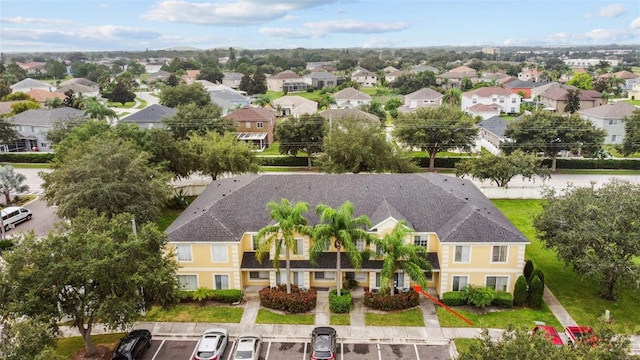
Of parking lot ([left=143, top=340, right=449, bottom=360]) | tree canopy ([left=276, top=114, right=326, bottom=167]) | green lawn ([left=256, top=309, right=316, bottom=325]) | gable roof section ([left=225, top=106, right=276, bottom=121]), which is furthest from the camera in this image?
gable roof section ([left=225, top=106, right=276, bottom=121])

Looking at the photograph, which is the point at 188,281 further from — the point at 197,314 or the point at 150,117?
the point at 150,117

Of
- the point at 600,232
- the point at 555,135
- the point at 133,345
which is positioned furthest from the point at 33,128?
the point at 600,232

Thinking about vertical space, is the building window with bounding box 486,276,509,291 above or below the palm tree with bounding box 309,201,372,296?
below

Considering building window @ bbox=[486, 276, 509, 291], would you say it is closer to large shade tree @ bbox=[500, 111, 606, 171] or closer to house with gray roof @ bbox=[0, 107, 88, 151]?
large shade tree @ bbox=[500, 111, 606, 171]

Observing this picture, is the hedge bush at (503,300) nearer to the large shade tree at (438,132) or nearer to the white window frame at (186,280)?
the white window frame at (186,280)

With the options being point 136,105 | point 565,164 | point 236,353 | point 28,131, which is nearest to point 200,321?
point 236,353

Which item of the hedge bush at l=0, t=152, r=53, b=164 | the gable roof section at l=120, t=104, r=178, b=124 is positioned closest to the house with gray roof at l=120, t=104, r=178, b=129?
the gable roof section at l=120, t=104, r=178, b=124

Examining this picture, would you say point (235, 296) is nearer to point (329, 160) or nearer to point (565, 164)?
point (329, 160)
